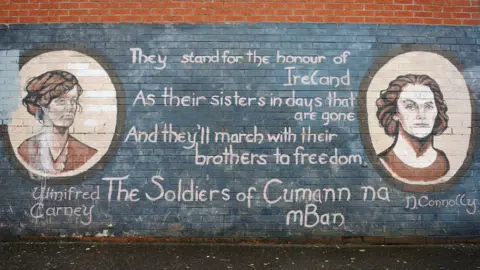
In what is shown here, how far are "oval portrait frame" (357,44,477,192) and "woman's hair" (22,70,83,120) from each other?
12.0ft

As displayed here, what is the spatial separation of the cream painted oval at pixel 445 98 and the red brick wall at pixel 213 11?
0.54m

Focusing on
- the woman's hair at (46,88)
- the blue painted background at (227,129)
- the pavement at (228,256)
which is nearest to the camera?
the pavement at (228,256)

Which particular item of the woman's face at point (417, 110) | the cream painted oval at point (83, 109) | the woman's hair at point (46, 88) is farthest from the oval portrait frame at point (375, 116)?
the woman's hair at point (46, 88)

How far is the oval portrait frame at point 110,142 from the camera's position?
450cm

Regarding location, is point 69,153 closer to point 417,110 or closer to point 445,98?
point 417,110

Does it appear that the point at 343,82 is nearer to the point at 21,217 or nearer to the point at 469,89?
the point at 469,89

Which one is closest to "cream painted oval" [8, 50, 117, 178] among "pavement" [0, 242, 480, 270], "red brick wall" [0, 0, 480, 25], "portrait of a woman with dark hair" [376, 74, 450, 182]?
"red brick wall" [0, 0, 480, 25]

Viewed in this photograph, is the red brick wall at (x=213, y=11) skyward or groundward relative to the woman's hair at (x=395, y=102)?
skyward

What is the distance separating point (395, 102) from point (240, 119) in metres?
2.01

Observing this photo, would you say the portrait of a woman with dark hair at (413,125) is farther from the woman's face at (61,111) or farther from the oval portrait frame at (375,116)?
the woman's face at (61,111)

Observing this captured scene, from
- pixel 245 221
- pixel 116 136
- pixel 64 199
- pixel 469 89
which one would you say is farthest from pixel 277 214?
pixel 469 89

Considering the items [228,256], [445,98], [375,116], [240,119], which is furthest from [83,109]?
[445,98]

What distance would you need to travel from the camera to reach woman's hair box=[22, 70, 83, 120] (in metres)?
4.59

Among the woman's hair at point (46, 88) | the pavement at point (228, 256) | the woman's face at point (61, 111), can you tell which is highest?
the woman's hair at point (46, 88)
